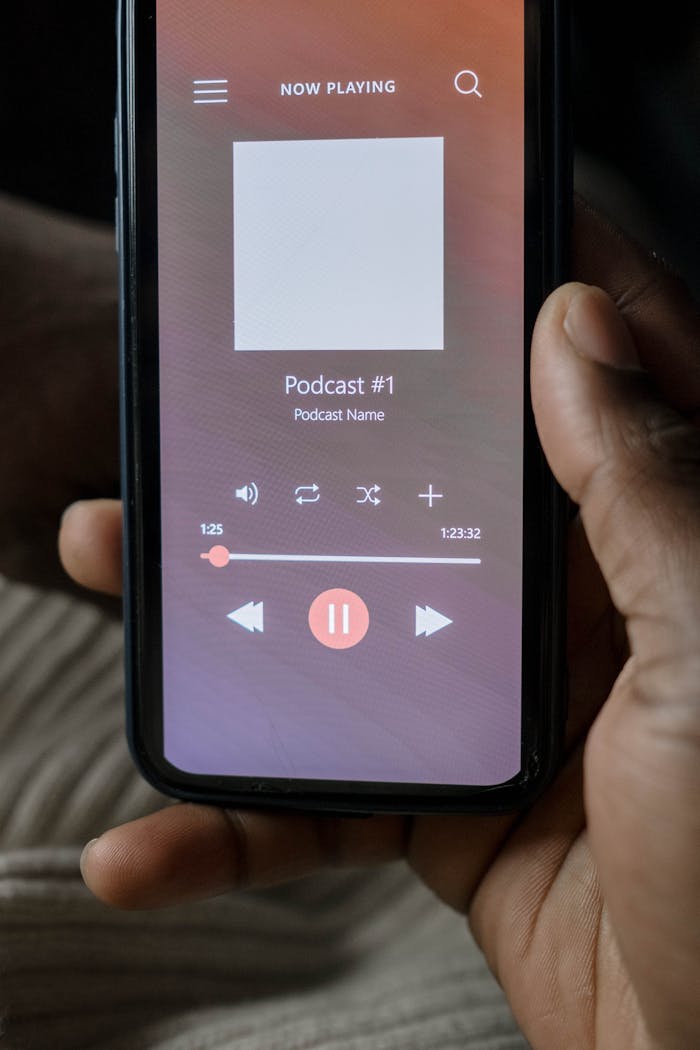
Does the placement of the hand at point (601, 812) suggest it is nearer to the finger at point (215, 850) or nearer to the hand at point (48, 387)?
the finger at point (215, 850)

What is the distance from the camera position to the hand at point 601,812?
0.31 metres

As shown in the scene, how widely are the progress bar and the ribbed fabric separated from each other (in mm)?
137

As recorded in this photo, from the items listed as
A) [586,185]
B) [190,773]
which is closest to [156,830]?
[190,773]

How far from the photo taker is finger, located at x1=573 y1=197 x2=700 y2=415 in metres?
0.40

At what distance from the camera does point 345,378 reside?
39 cm

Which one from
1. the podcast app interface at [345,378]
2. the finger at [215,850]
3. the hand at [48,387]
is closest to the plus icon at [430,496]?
the podcast app interface at [345,378]

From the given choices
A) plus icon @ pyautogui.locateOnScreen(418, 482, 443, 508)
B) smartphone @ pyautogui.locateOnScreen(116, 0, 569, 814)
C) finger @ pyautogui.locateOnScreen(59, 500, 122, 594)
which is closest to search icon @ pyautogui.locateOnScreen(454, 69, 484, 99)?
smartphone @ pyautogui.locateOnScreen(116, 0, 569, 814)

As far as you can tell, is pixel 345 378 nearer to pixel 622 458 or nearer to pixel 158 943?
pixel 622 458

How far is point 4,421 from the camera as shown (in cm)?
57

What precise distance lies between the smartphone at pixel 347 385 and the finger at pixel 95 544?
0.28 ft

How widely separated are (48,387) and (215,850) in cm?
29

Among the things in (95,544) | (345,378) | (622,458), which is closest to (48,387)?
(95,544)

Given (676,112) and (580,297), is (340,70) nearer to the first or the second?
(580,297)

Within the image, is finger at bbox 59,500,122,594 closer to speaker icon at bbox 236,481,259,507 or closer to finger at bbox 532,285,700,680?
speaker icon at bbox 236,481,259,507
